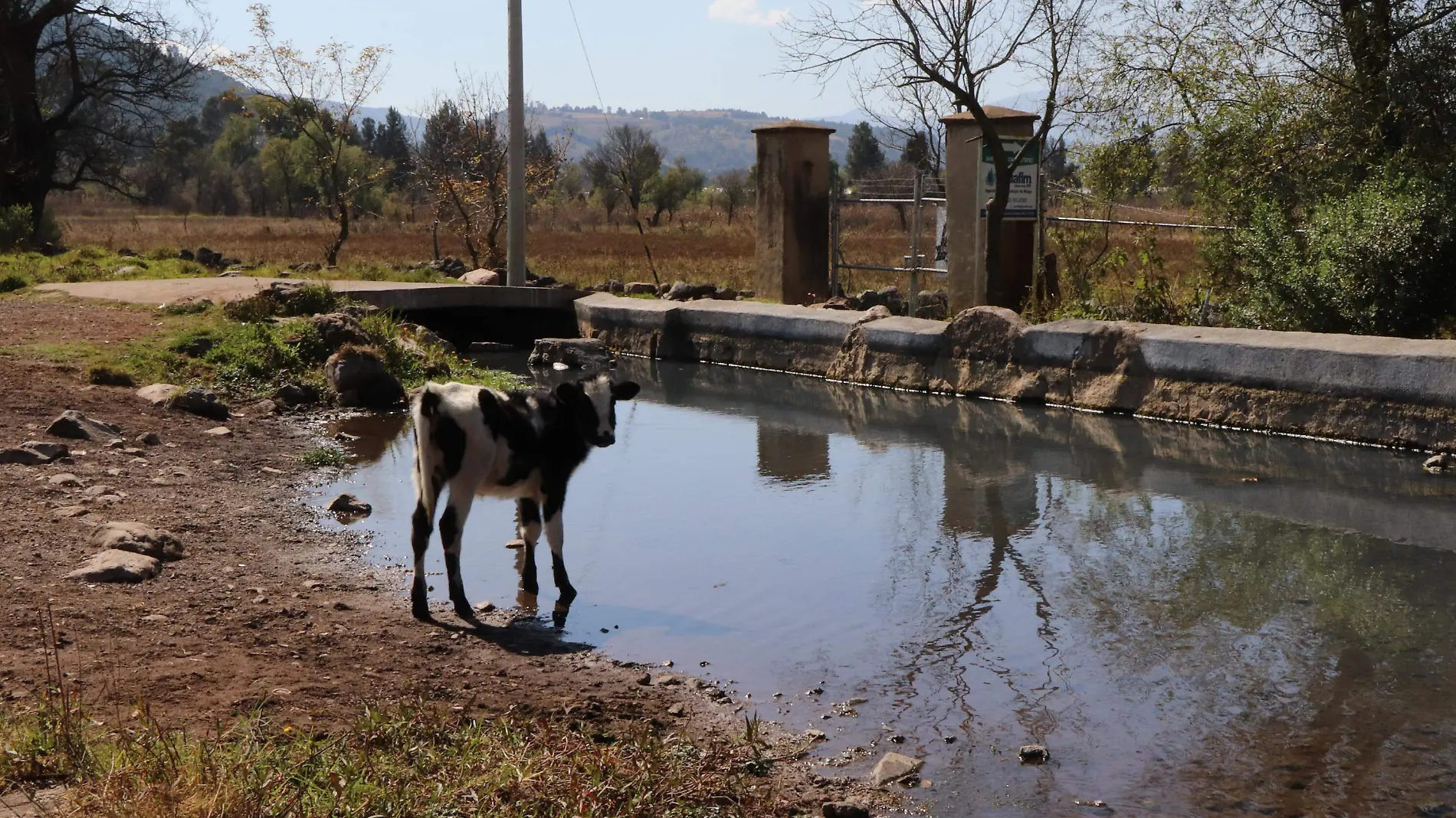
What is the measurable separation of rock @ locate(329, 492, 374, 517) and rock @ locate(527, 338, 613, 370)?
353 inches

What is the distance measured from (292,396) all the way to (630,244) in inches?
1212

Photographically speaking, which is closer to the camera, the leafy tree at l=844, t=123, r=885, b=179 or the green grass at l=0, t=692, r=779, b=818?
the green grass at l=0, t=692, r=779, b=818

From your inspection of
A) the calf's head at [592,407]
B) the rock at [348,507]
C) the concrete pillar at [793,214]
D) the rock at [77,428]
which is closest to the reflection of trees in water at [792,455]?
the rock at [348,507]

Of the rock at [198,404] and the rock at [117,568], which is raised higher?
the rock at [198,404]

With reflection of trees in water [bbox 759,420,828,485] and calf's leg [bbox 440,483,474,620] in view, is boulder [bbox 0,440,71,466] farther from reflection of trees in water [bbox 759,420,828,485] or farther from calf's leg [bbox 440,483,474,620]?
reflection of trees in water [bbox 759,420,828,485]

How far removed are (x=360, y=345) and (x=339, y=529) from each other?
21.6 ft

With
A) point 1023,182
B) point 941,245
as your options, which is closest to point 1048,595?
point 1023,182

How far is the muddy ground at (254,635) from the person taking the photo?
5.34 m

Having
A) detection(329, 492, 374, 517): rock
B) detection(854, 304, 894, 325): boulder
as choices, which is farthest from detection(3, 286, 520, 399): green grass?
detection(329, 492, 374, 517): rock

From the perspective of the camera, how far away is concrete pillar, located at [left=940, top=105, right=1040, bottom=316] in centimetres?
1834

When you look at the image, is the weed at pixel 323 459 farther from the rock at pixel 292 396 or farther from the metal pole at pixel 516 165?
the metal pole at pixel 516 165

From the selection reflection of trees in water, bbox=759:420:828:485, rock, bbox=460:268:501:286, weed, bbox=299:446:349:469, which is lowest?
reflection of trees in water, bbox=759:420:828:485

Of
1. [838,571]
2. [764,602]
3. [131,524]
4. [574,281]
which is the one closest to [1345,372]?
[838,571]

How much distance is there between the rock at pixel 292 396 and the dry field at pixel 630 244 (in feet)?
31.4
